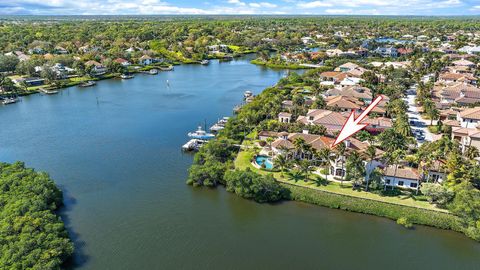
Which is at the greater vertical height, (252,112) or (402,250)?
(252,112)

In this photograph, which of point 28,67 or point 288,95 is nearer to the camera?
point 288,95

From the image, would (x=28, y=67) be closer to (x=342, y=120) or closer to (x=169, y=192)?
(x=169, y=192)

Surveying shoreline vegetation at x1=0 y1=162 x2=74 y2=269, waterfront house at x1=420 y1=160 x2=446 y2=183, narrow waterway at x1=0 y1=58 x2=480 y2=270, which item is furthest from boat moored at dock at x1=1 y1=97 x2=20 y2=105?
waterfront house at x1=420 y1=160 x2=446 y2=183

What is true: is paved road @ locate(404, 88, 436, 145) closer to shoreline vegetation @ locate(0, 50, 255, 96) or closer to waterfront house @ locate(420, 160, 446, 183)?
waterfront house @ locate(420, 160, 446, 183)

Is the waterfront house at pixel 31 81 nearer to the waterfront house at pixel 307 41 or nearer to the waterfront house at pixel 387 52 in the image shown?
the waterfront house at pixel 387 52

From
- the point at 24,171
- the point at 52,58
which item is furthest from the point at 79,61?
the point at 24,171

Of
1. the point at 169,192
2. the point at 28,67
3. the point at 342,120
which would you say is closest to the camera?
the point at 169,192

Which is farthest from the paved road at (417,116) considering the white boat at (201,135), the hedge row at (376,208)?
the white boat at (201,135)
